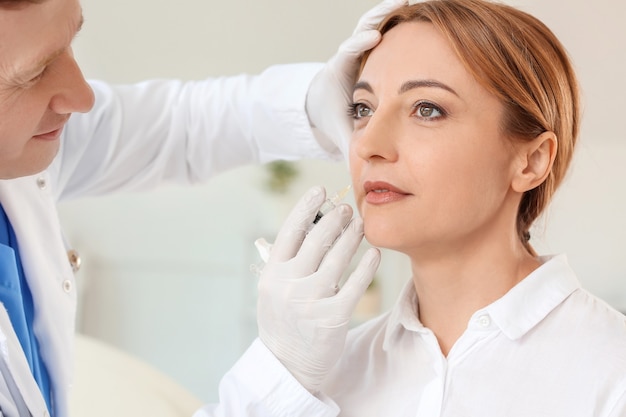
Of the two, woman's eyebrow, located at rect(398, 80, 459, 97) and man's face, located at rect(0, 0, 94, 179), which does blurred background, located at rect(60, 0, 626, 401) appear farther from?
man's face, located at rect(0, 0, 94, 179)

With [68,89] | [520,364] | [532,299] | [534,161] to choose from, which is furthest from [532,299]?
[68,89]

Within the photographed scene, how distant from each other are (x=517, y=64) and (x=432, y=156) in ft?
0.67

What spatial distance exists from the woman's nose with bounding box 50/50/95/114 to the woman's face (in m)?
0.44

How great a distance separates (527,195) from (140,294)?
2.47 meters

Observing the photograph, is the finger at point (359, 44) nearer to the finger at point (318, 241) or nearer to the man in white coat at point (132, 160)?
the man in white coat at point (132, 160)

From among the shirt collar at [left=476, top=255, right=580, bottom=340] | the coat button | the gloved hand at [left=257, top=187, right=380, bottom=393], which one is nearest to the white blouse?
the shirt collar at [left=476, top=255, right=580, bottom=340]

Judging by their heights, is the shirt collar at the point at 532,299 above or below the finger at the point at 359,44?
below

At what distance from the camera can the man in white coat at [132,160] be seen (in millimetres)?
1145

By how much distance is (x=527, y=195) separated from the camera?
4.69 feet

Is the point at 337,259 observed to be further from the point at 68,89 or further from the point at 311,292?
the point at 68,89

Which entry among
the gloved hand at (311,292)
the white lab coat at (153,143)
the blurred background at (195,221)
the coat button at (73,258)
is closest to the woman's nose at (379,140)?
the gloved hand at (311,292)

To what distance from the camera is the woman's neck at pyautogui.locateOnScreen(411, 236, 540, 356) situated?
4.40 ft

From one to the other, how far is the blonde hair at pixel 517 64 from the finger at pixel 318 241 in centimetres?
32

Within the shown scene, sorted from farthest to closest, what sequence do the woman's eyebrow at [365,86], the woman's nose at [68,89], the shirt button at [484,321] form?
the woman's eyebrow at [365,86], the shirt button at [484,321], the woman's nose at [68,89]
